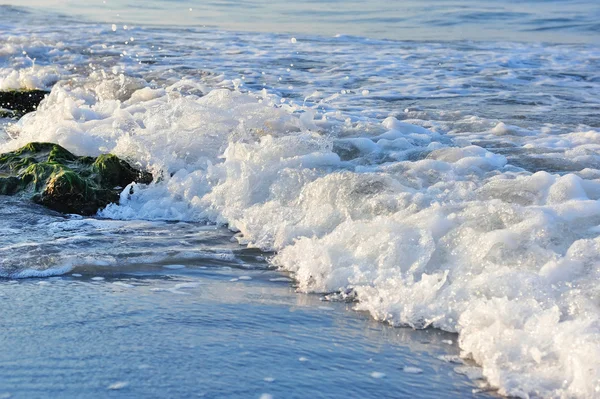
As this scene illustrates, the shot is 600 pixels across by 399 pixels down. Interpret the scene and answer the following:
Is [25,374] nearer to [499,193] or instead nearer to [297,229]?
[297,229]

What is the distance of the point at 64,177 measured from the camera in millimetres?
5637

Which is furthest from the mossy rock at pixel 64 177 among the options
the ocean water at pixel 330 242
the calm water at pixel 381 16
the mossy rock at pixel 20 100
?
the calm water at pixel 381 16

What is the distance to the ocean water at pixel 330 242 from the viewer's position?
303 centimetres

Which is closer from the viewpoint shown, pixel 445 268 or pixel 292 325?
pixel 292 325

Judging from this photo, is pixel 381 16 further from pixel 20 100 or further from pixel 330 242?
pixel 330 242

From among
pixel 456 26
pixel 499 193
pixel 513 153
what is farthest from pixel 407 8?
pixel 499 193

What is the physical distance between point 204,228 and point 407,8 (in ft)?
56.6

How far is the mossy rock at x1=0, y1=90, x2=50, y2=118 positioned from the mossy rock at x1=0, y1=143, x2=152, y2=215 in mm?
2840

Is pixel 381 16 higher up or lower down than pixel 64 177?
higher up

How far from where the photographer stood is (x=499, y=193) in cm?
A: 495

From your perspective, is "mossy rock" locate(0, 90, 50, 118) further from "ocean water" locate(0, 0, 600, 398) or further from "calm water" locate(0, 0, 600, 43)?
"calm water" locate(0, 0, 600, 43)

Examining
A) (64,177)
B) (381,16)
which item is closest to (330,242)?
(64,177)

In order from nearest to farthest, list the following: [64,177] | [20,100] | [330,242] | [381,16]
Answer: [330,242], [64,177], [20,100], [381,16]

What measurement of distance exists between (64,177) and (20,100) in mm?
4570
